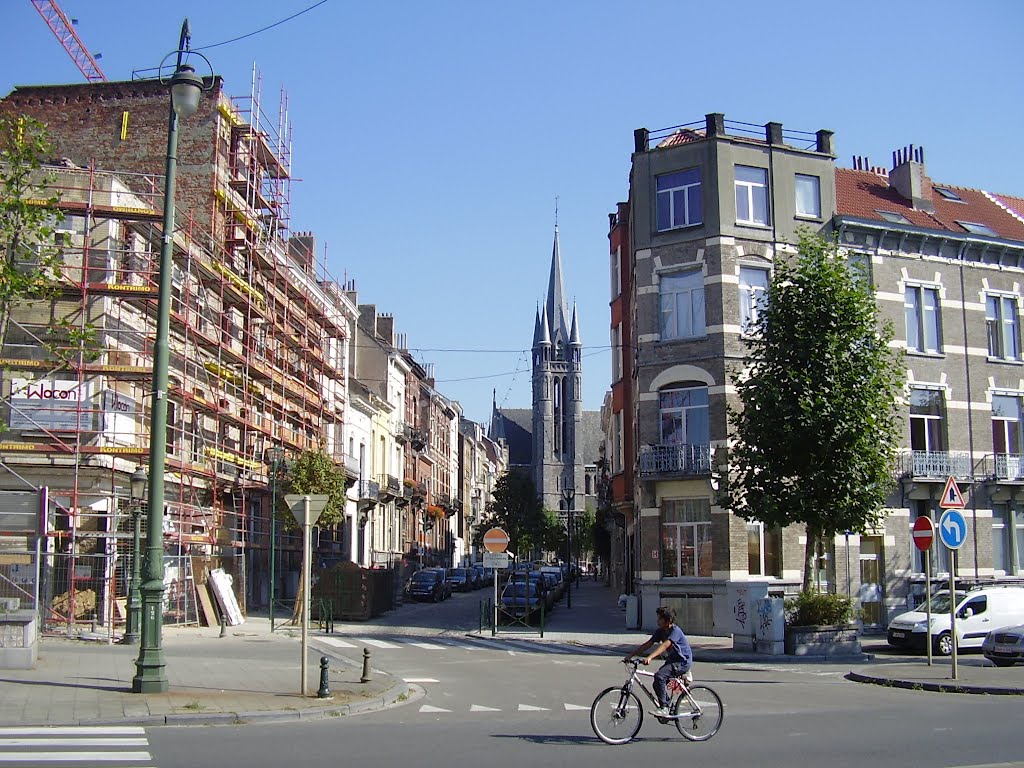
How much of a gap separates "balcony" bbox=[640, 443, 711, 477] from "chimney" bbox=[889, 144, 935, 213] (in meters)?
12.7

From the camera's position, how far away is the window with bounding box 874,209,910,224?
34822 mm

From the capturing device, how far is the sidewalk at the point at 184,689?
1309cm

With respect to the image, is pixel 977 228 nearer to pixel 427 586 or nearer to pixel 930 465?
pixel 930 465

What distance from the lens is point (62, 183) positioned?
28.7m

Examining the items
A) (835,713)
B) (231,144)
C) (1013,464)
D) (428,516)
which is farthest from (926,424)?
(428,516)

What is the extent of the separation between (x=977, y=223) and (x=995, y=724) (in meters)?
27.8

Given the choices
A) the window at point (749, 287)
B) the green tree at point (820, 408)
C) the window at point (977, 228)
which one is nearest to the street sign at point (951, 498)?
the green tree at point (820, 408)

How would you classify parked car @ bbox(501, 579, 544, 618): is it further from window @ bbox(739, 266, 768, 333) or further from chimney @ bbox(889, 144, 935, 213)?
chimney @ bbox(889, 144, 935, 213)

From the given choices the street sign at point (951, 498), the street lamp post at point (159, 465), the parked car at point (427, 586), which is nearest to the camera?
the street lamp post at point (159, 465)

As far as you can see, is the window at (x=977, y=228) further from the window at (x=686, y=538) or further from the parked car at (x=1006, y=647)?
the parked car at (x=1006, y=647)

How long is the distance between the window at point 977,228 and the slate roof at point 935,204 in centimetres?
16

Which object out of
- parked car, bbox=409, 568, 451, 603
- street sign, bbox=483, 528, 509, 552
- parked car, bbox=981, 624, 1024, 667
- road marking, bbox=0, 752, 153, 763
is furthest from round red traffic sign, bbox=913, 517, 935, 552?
parked car, bbox=409, 568, 451, 603

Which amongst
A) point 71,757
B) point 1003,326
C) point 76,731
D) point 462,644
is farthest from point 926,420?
point 71,757

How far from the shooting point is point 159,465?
15.2m
